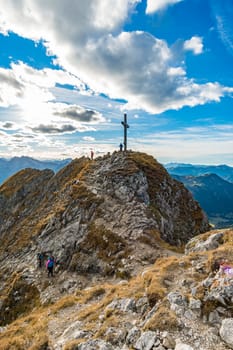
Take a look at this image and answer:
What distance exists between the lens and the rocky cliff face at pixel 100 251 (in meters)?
17.5

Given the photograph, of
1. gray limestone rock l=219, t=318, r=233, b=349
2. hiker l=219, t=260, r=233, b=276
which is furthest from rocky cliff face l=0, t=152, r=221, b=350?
hiker l=219, t=260, r=233, b=276

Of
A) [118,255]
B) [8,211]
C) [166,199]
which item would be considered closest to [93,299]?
[118,255]

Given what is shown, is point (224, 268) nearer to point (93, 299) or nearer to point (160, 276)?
point (160, 276)

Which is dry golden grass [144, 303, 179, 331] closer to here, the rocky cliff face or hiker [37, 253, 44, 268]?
the rocky cliff face

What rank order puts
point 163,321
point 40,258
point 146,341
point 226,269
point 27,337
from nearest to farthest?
point 146,341
point 163,321
point 226,269
point 27,337
point 40,258

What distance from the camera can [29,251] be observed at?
4122 cm

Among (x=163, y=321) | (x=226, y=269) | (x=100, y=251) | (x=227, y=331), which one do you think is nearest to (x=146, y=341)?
(x=163, y=321)

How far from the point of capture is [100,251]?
112 ft

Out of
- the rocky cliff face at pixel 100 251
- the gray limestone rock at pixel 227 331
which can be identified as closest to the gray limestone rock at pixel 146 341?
the rocky cliff face at pixel 100 251

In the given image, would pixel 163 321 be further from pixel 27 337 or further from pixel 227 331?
pixel 27 337

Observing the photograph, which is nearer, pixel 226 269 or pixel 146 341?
pixel 146 341

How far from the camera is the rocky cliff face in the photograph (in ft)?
57.4

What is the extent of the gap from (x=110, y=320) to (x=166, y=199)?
109 ft

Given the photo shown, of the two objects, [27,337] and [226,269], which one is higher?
[226,269]
